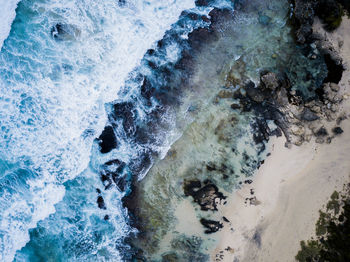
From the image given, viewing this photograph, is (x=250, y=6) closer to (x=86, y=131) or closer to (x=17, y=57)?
(x=86, y=131)

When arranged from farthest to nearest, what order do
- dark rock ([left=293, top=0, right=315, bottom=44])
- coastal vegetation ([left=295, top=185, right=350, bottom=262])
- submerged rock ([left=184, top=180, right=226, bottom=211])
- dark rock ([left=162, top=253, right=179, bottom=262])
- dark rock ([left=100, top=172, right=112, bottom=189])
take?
dark rock ([left=100, top=172, right=112, bottom=189]) → dark rock ([left=293, top=0, right=315, bottom=44]) → dark rock ([left=162, top=253, right=179, bottom=262]) → submerged rock ([left=184, top=180, right=226, bottom=211]) → coastal vegetation ([left=295, top=185, right=350, bottom=262])

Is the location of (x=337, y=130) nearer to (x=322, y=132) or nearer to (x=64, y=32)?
(x=322, y=132)

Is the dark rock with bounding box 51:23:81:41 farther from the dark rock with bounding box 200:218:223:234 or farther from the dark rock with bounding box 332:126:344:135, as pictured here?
the dark rock with bounding box 332:126:344:135

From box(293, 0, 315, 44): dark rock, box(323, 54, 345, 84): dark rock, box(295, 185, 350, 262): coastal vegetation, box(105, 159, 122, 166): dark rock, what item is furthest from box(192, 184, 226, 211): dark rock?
box(293, 0, 315, 44): dark rock

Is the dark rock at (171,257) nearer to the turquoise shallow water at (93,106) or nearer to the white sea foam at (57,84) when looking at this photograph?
the turquoise shallow water at (93,106)

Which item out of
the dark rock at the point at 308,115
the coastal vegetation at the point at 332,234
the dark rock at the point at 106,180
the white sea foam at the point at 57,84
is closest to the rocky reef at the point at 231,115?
the dark rock at the point at 308,115

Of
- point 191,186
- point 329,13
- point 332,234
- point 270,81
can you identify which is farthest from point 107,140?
point 329,13
